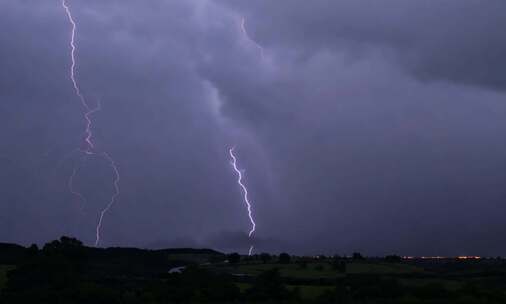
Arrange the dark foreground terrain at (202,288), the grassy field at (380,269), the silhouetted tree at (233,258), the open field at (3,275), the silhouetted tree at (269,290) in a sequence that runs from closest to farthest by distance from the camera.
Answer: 1. the dark foreground terrain at (202,288)
2. the silhouetted tree at (269,290)
3. the open field at (3,275)
4. the grassy field at (380,269)
5. the silhouetted tree at (233,258)

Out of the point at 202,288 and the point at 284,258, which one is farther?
the point at 284,258

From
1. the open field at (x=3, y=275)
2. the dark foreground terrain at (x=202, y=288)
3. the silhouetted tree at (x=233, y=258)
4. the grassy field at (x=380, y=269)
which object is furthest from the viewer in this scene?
the silhouetted tree at (x=233, y=258)

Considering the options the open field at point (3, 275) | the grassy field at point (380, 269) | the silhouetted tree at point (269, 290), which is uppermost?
the grassy field at point (380, 269)

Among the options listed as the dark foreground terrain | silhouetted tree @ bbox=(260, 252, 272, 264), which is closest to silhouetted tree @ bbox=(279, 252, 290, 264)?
silhouetted tree @ bbox=(260, 252, 272, 264)

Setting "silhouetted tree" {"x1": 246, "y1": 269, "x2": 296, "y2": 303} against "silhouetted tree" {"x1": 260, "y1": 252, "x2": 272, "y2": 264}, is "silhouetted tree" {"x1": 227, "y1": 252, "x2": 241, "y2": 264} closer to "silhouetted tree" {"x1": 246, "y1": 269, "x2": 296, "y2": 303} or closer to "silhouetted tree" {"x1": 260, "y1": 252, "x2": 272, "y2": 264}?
"silhouetted tree" {"x1": 260, "y1": 252, "x2": 272, "y2": 264}

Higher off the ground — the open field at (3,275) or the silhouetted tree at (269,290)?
the open field at (3,275)

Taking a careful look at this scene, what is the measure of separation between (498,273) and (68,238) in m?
38.3

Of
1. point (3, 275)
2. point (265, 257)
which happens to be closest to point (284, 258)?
point (265, 257)

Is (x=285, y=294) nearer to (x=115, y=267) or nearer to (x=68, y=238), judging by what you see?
(x=68, y=238)

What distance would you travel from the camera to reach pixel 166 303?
124 ft

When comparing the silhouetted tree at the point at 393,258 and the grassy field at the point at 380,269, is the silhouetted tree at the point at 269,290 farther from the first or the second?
the silhouetted tree at the point at 393,258

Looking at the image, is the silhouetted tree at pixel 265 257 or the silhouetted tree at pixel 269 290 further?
the silhouetted tree at pixel 265 257

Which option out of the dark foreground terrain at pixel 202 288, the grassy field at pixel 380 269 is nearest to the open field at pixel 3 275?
the dark foreground terrain at pixel 202 288

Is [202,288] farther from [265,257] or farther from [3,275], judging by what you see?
Result: [265,257]
